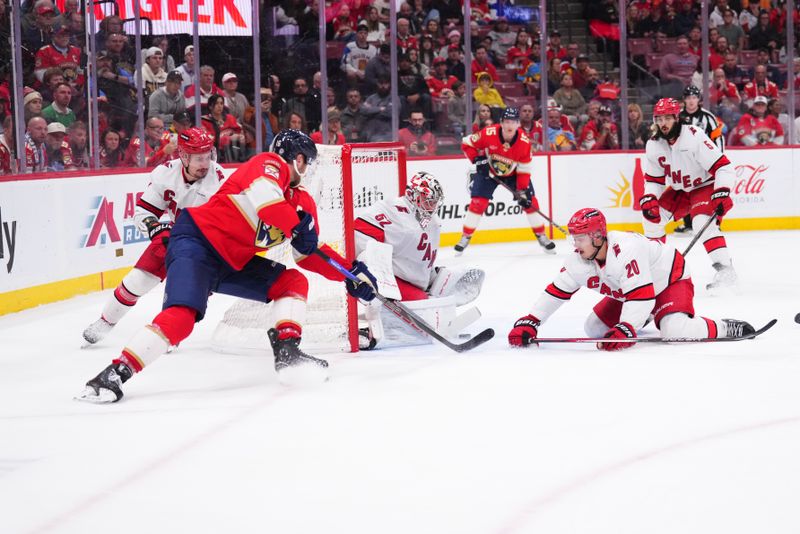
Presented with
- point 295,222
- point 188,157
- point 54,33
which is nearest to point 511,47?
point 54,33

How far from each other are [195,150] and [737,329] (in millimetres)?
2374

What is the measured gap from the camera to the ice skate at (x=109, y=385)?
3354mm

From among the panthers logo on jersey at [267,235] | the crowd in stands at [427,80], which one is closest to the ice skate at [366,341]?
the panthers logo on jersey at [267,235]

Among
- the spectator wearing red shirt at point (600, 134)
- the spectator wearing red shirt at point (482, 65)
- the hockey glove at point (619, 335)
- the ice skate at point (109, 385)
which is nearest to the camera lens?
the ice skate at point (109, 385)

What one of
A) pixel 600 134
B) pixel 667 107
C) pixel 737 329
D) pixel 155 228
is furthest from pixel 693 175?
pixel 600 134

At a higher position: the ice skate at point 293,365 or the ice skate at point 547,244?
the ice skate at point 547,244

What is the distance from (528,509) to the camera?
2.30 m

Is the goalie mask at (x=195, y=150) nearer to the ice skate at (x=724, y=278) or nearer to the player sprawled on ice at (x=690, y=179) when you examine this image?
the player sprawled on ice at (x=690, y=179)

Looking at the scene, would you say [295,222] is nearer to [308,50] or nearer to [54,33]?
[54,33]

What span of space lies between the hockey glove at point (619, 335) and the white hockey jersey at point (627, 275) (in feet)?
0.09

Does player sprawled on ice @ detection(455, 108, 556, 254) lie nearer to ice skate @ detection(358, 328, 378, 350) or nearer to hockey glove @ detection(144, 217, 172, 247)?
ice skate @ detection(358, 328, 378, 350)

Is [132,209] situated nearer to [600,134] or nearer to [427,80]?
[427,80]

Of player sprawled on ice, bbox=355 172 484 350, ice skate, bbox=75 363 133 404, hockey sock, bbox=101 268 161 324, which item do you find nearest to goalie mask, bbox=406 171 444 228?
player sprawled on ice, bbox=355 172 484 350

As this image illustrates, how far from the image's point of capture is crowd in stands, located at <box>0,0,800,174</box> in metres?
7.25
